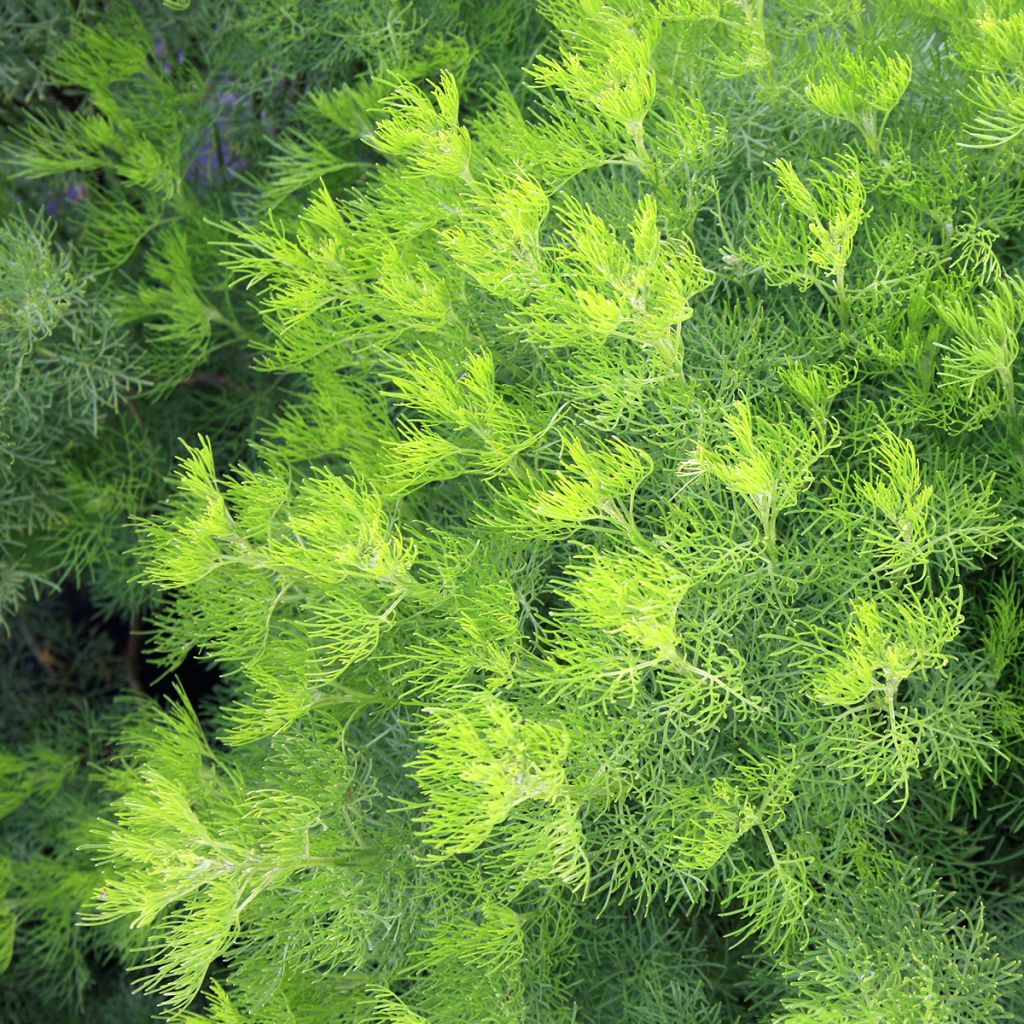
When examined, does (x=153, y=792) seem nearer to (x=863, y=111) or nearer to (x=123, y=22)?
(x=863, y=111)

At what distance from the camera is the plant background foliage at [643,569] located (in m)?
0.76

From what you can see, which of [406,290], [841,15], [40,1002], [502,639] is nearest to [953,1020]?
[502,639]

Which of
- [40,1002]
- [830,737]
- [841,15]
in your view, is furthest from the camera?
[40,1002]

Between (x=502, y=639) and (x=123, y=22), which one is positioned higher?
(x=123, y=22)

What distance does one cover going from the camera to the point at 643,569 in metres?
0.75

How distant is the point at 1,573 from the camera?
124 cm

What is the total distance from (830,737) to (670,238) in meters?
0.35

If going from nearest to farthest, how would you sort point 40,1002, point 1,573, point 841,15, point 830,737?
point 830,737, point 841,15, point 1,573, point 40,1002

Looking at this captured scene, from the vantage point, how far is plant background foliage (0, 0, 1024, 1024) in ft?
2.50

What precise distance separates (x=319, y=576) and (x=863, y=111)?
0.50 metres

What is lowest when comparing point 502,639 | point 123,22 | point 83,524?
point 83,524

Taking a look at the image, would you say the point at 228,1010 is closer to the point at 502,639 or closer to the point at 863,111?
the point at 502,639

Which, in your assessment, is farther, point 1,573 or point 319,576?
point 1,573

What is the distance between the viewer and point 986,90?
85 centimetres
